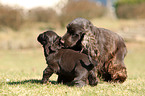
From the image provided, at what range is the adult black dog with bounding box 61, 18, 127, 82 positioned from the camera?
502 cm

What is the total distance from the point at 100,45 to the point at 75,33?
694 millimetres

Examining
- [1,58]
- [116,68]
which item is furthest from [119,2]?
[116,68]

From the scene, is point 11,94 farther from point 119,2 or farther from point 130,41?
point 119,2

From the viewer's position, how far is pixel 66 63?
493 cm

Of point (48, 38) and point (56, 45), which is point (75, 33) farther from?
point (48, 38)

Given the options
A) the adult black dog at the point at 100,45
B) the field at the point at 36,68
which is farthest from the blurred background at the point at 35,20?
the adult black dog at the point at 100,45

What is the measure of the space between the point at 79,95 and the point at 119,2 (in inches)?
2104

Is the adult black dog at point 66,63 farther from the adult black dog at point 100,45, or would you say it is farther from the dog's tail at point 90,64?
the adult black dog at point 100,45

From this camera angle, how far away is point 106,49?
543cm

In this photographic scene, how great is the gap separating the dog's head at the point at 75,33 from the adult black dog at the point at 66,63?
0.19m

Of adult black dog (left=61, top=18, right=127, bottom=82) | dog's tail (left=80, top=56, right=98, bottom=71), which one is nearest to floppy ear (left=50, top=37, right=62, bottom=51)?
adult black dog (left=61, top=18, right=127, bottom=82)

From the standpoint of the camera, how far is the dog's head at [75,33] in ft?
16.4

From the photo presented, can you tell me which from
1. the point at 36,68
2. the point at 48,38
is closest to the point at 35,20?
the point at 36,68

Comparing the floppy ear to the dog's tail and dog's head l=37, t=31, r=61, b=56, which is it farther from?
the dog's tail
